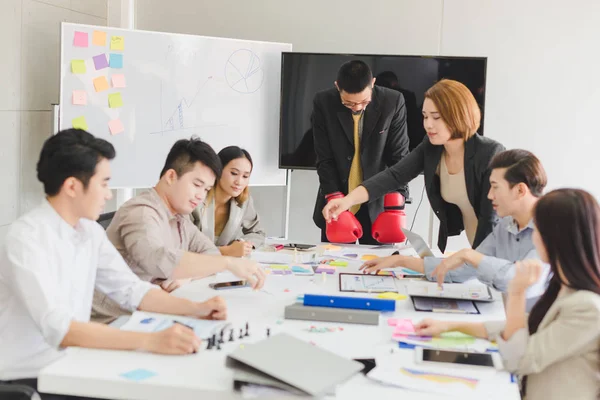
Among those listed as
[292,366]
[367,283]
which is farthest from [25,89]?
[292,366]

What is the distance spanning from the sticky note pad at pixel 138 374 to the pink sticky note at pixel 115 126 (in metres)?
2.85

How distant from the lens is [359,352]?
5.52 feet

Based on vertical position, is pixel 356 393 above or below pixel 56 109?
below

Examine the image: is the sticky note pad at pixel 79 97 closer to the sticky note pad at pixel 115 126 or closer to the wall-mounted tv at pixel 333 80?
the sticky note pad at pixel 115 126

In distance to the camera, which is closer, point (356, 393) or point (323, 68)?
point (356, 393)

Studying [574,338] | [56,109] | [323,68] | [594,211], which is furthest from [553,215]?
[56,109]

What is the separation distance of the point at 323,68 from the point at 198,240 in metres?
1.92

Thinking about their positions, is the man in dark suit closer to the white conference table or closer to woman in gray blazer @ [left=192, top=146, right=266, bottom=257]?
woman in gray blazer @ [left=192, top=146, right=266, bottom=257]

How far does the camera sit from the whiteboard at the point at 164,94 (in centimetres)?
407

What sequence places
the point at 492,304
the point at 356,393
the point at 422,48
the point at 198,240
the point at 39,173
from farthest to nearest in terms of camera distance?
1. the point at 422,48
2. the point at 198,240
3. the point at 492,304
4. the point at 39,173
5. the point at 356,393

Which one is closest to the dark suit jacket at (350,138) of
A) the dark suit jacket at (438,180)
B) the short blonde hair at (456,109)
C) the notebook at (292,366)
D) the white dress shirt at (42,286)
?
the dark suit jacket at (438,180)

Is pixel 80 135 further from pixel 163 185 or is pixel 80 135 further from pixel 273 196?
pixel 273 196

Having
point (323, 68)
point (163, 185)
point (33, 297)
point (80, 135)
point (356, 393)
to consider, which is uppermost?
point (323, 68)

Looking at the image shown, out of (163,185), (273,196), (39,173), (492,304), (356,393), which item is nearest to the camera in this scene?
(356,393)
